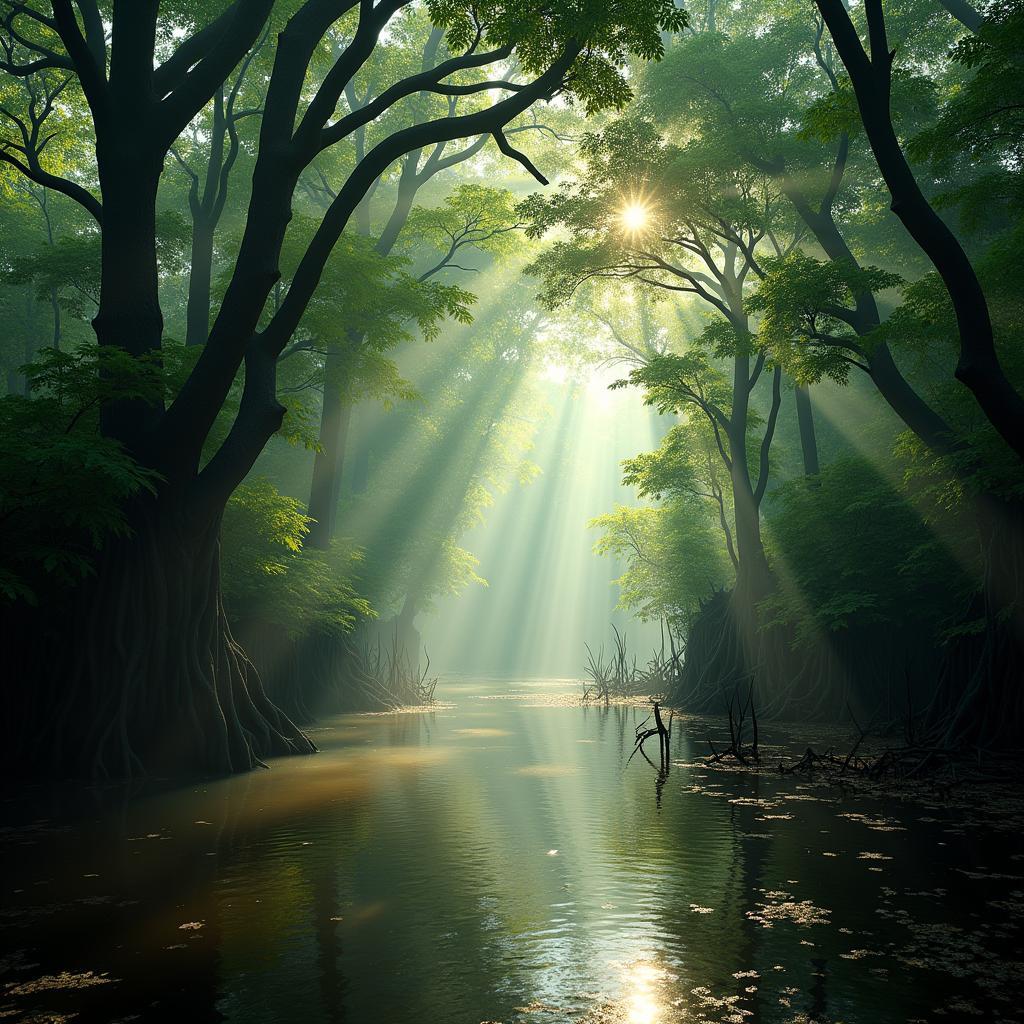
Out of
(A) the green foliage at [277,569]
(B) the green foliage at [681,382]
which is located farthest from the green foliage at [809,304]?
(A) the green foliage at [277,569]

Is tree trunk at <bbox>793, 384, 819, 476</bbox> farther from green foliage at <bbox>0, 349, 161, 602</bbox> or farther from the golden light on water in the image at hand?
the golden light on water

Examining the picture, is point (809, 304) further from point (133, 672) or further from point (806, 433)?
point (133, 672)

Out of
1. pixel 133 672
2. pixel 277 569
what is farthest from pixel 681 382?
pixel 133 672

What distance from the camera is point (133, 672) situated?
9.71 m

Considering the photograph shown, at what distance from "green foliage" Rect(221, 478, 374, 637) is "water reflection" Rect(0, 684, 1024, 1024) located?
6.03 meters

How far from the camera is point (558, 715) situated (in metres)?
19.3

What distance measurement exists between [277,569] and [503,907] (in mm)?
10443

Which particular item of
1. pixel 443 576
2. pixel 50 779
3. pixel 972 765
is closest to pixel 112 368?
pixel 50 779

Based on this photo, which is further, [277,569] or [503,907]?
[277,569]

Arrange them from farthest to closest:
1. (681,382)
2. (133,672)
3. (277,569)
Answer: (681,382) → (277,569) → (133,672)

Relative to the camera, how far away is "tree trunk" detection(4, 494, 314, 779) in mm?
9430

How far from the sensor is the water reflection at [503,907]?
11.4 ft

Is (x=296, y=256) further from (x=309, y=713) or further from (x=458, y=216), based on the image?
(x=309, y=713)

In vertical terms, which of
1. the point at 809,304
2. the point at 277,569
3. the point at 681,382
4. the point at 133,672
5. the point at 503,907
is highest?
the point at 681,382
